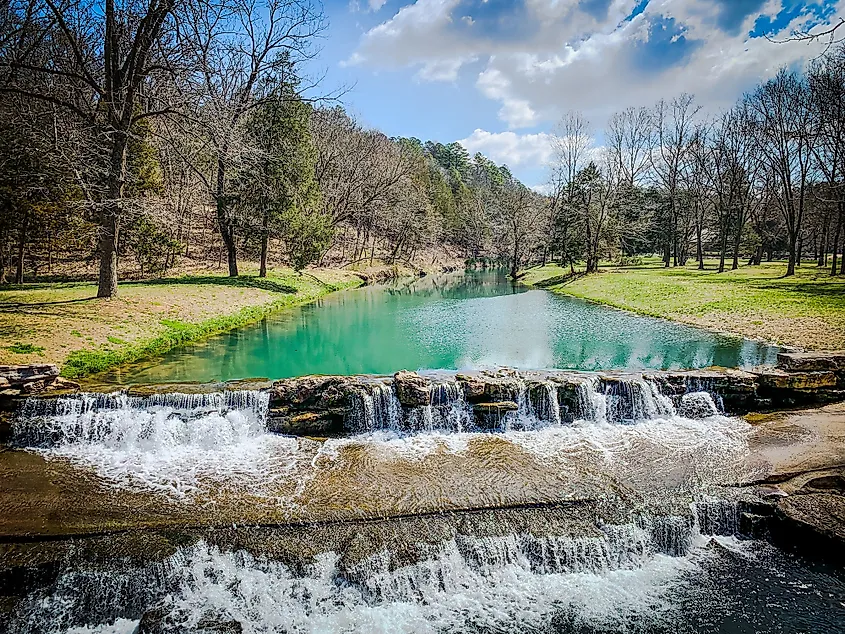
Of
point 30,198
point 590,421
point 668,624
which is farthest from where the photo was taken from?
point 30,198

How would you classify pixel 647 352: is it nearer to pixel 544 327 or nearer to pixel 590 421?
pixel 544 327

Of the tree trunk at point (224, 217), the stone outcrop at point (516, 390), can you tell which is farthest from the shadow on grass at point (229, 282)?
the stone outcrop at point (516, 390)

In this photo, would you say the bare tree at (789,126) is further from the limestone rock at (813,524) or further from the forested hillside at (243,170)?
the limestone rock at (813,524)

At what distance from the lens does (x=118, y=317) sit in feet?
55.0

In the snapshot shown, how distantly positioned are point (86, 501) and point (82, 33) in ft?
59.1

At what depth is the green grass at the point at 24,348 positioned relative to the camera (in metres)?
12.5

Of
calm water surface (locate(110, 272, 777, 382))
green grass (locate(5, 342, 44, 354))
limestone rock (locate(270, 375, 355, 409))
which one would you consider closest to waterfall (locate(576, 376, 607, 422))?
calm water surface (locate(110, 272, 777, 382))

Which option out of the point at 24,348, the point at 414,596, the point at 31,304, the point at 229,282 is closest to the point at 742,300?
the point at 414,596

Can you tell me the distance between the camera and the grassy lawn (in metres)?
17.9

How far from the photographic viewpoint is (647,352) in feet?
56.8

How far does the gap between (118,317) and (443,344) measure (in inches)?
439

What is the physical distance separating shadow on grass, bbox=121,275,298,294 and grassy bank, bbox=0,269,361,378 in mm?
48

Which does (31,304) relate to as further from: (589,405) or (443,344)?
(589,405)

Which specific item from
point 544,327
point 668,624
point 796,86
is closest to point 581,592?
point 668,624
